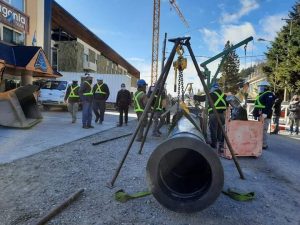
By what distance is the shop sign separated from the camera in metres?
15.5

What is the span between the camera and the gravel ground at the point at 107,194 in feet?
12.9

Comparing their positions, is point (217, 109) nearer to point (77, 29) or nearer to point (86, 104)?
point (86, 104)

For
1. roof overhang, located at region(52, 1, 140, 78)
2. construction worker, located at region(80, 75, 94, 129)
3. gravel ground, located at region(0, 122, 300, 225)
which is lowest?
gravel ground, located at region(0, 122, 300, 225)

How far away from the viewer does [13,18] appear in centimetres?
1642

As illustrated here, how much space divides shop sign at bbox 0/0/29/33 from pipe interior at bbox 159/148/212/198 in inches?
553

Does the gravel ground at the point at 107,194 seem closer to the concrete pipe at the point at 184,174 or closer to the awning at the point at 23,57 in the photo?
the concrete pipe at the point at 184,174

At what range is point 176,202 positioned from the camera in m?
3.85

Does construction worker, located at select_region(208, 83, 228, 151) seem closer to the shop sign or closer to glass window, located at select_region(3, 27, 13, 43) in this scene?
the shop sign

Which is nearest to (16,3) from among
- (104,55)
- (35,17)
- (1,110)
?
(35,17)

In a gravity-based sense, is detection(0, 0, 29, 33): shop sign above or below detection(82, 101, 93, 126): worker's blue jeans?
above

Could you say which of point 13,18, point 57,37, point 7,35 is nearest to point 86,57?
point 57,37

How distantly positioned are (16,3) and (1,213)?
15422mm

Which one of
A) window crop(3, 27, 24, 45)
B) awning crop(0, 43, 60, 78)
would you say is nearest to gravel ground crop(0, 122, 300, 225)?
awning crop(0, 43, 60, 78)

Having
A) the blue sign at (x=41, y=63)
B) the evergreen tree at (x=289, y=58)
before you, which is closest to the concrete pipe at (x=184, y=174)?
the blue sign at (x=41, y=63)
